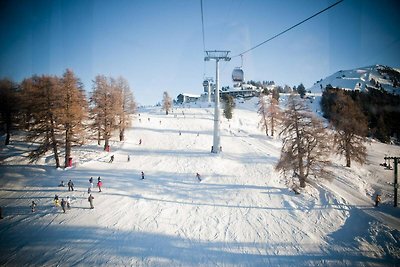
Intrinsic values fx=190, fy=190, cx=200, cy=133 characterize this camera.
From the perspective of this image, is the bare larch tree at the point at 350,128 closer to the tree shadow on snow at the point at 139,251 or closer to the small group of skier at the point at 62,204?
the tree shadow on snow at the point at 139,251

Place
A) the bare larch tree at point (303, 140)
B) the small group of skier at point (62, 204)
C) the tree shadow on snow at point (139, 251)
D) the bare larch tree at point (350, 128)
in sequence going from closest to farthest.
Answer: the tree shadow on snow at point (139, 251), the small group of skier at point (62, 204), the bare larch tree at point (303, 140), the bare larch tree at point (350, 128)

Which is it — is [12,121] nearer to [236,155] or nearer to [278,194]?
[236,155]

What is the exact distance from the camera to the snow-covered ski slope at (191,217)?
11.4m

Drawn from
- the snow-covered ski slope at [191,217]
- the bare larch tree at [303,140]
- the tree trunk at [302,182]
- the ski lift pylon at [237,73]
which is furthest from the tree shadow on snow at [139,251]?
the ski lift pylon at [237,73]

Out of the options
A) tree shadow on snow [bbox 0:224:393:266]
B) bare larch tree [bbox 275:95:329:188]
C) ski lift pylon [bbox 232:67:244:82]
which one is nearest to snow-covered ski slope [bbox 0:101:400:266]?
tree shadow on snow [bbox 0:224:393:266]

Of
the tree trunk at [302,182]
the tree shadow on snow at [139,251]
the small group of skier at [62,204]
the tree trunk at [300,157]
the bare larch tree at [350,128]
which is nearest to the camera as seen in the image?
the tree shadow on snow at [139,251]

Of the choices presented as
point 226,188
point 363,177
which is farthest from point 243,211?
point 363,177

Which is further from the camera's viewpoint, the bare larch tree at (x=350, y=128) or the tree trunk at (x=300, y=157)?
the bare larch tree at (x=350, y=128)

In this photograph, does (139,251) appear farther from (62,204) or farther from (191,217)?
(62,204)

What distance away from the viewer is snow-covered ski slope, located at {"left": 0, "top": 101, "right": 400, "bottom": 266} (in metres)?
11.4

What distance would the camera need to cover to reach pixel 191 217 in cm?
1511

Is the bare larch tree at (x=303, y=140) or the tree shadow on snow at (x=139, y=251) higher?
the bare larch tree at (x=303, y=140)

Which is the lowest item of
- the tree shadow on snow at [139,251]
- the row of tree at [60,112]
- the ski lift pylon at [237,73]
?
the tree shadow on snow at [139,251]

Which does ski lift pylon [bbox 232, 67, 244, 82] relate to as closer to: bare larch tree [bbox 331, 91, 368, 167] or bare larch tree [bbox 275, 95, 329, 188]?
bare larch tree [bbox 275, 95, 329, 188]
